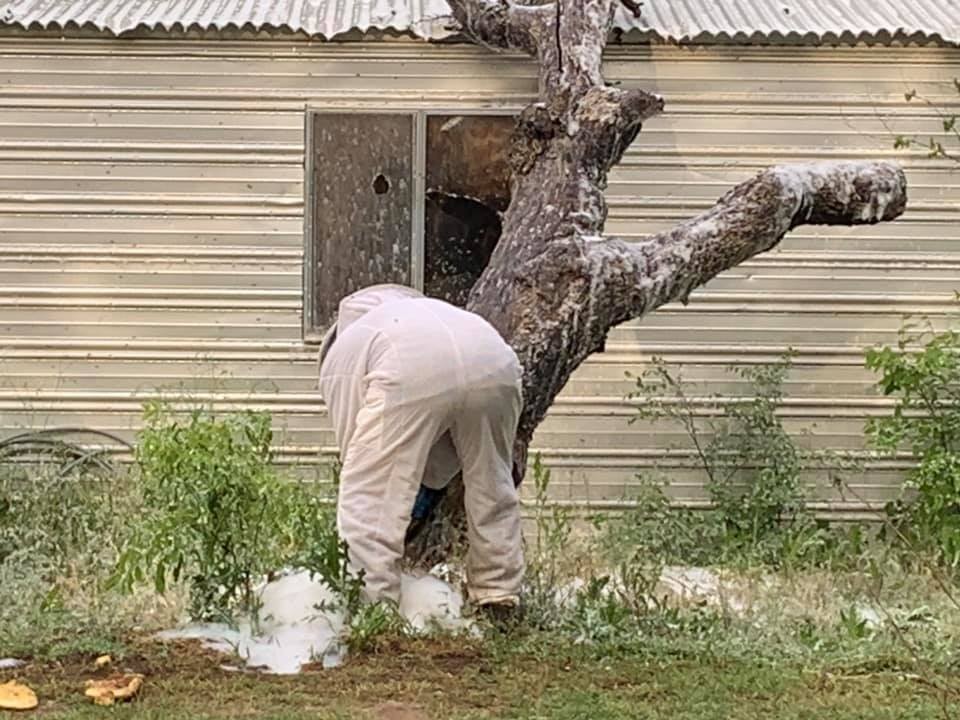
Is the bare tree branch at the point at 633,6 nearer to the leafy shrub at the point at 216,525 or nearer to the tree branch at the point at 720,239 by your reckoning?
the tree branch at the point at 720,239

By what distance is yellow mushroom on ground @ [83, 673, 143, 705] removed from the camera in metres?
3.18

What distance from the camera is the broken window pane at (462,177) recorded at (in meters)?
6.89

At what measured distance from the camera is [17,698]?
3146 mm

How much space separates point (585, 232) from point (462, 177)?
A: 80.4 inches

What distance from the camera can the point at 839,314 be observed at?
23.1ft

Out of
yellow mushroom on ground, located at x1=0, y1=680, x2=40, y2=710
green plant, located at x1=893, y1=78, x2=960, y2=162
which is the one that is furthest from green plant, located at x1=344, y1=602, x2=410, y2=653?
green plant, located at x1=893, y1=78, x2=960, y2=162

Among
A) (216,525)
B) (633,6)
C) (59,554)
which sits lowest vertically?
(59,554)

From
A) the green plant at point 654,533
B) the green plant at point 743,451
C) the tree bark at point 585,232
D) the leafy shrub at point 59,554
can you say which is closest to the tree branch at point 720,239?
the tree bark at point 585,232

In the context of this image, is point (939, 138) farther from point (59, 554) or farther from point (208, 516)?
point (59, 554)

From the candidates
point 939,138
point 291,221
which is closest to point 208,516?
point 291,221

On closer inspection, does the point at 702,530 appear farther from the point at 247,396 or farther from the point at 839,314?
the point at 247,396

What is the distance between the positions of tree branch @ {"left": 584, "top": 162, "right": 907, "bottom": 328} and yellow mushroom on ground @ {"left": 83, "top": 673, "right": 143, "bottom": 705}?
2379 mm

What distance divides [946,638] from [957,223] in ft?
11.4

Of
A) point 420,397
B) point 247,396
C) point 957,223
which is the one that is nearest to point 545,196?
point 420,397
